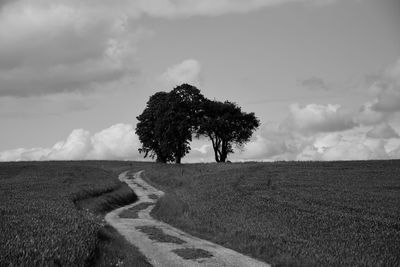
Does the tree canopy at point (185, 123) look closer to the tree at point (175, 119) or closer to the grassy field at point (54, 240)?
the tree at point (175, 119)

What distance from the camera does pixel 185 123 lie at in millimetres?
87938

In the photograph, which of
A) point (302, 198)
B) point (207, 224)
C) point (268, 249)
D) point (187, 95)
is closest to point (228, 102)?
point (187, 95)

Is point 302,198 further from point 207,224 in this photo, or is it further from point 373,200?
point 207,224

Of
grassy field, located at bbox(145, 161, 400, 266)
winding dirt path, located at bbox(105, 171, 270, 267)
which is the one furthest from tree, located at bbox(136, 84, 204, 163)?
winding dirt path, located at bbox(105, 171, 270, 267)

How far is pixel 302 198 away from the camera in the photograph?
3647cm

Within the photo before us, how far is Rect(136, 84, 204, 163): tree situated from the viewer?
290 ft

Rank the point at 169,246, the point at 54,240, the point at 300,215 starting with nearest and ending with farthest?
the point at 54,240 → the point at 169,246 → the point at 300,215

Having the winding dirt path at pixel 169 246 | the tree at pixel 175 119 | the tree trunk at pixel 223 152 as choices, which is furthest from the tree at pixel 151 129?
the winding dirt path at pixel 169 246

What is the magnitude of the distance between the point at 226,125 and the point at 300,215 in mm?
66424

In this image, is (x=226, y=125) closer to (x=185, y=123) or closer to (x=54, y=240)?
(x=185, y=123)

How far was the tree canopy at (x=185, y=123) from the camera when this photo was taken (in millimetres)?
88688

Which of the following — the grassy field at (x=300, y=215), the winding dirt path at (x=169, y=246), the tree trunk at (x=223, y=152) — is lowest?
the winding dirt path at (x=169, y=246)

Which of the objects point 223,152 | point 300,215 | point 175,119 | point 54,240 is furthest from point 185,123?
point 54,240

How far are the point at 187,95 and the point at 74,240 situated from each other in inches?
2945
